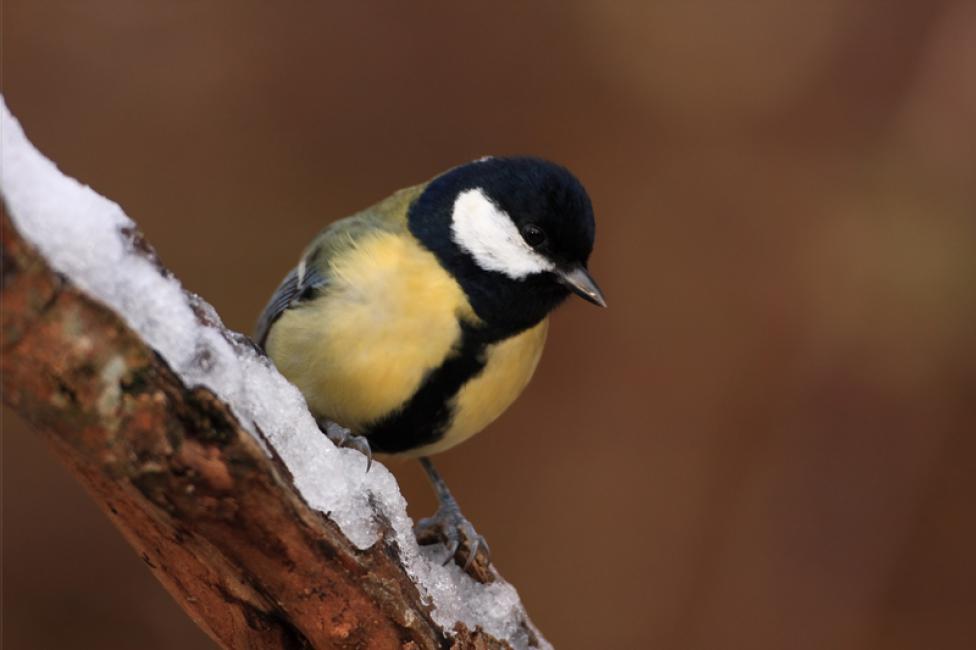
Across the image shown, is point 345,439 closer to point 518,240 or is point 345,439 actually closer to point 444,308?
point 444,308

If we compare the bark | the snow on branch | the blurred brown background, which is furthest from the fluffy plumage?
the blurred brown background

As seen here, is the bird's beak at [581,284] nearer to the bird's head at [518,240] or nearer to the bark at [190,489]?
the bird's head at [518,240]

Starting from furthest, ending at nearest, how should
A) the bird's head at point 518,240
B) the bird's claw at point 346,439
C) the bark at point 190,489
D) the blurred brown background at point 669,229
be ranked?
the blurred brown background at point 669,229, the bird's head at point 518,240, the bird's claw at point 346,439, the bark at point 190,489

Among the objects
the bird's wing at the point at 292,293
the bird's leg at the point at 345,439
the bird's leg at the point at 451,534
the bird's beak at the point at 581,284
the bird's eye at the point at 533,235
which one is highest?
the bird's eye at the point at 533,235

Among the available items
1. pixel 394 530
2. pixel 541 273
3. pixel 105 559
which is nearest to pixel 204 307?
pixel 394 530

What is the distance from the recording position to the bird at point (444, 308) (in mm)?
1141

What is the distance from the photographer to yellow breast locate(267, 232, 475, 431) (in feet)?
3.72

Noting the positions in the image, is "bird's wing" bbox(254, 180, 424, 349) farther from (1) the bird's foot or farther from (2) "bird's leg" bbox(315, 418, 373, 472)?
(1) the bird's foot

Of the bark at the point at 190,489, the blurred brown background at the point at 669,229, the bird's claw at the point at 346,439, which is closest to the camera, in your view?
the bark at the point at 190,489

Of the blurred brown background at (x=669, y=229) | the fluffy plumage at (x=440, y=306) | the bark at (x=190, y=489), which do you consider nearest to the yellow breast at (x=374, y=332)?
the fluffy plumage at (x=440, y=306)

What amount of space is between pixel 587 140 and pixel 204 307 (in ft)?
4.25

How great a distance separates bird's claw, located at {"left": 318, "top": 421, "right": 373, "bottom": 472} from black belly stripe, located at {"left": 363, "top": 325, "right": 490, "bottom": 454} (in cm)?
5

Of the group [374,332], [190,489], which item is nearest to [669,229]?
[374,332]

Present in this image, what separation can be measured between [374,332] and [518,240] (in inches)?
7.7
